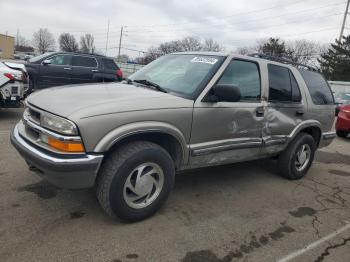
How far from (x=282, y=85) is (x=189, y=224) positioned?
2.50 metres

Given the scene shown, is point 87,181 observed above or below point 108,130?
below

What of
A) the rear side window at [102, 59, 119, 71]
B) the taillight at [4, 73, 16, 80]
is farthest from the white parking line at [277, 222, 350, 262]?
the rear side window at [102, 59, 119, 71]

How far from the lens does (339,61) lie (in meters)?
44.2

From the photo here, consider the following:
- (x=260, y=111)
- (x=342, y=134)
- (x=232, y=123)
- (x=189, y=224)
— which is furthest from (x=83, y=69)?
(x=189, y=224)

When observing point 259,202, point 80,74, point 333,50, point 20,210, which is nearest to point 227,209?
point 259,202

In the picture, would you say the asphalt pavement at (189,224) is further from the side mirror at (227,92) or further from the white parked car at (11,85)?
the white parked car at (11,85)

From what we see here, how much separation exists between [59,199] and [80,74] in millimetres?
8628

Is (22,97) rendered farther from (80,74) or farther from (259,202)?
(259,202)

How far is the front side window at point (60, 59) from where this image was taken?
37.2ft

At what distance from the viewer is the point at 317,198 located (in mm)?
4590

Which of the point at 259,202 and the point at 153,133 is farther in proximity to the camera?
the point at 259,202

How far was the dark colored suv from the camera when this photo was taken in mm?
10883

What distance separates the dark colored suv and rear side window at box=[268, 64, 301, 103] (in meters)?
8.14

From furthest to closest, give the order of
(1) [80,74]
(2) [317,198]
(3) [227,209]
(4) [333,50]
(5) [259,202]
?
(4) [333,50] → (1) [80,74] → (2) [317,198] → (5) [259,202] → (3) [227,209]
